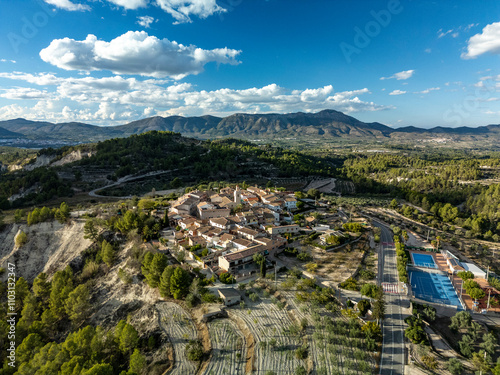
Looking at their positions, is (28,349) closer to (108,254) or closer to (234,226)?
(108,254)

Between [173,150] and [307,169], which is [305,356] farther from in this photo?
[173,150]

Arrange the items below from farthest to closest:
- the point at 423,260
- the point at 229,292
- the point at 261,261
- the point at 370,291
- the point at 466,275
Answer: the point at 423,260 < the point at 261,261 < the point at 466,275 < the point at 229,292 < the point at 370,291

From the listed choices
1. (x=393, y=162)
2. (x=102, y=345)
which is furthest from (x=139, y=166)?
(x=393, y=162)

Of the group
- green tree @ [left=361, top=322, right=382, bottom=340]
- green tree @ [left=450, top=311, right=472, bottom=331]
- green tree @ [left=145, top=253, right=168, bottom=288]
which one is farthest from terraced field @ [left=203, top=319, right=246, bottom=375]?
green tree @ [left=450, top=311, right=472, bottom=331]

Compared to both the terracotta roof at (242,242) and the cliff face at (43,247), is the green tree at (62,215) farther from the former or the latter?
the terracotta roof at (242,242)

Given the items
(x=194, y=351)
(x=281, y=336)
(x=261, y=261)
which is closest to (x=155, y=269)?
(x=194, y=351)

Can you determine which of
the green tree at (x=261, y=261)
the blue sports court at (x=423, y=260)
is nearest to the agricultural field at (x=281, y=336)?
the green tree at (x=261, y=261)
